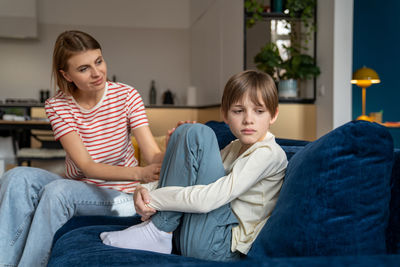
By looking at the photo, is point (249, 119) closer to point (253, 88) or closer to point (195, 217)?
point (253, 88)

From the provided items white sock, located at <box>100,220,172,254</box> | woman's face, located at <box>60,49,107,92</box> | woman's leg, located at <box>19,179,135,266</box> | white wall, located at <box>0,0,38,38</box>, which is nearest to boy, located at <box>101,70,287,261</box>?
white sock, located at <box>100,220,172,254</box>

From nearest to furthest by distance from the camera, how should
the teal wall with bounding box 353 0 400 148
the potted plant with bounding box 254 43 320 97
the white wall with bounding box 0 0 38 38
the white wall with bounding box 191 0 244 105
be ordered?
the potted plant with bounding box 254 43 320 97, the white wall with bounding box 191 0 244 105, the teal wall with bounding box 353 0 400 148, the white wall with bounding box 0 0 38 38

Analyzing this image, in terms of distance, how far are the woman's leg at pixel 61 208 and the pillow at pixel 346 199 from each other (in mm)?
901

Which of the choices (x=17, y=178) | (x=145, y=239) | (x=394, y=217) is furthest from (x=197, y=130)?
(x=17, y=178)

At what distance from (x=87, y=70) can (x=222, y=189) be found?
87cm

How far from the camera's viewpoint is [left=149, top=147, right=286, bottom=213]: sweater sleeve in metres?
1.15

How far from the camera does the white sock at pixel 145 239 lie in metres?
1.24

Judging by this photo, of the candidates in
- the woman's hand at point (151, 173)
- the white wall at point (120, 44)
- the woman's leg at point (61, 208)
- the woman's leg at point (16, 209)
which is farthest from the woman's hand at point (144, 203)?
the white wall at point (120, 44)

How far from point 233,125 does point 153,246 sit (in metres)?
0.47

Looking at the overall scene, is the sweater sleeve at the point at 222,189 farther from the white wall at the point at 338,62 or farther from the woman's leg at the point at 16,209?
the white wall at the point at 338,62

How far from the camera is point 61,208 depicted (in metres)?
1.57

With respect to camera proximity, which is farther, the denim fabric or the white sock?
the denim fabric

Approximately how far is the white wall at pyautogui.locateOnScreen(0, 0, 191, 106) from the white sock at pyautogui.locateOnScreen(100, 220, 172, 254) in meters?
5.66

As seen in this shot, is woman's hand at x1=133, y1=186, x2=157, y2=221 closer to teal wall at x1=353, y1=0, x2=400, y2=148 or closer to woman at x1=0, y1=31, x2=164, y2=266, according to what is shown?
woman at x1=0, y1=31, x2=164, y2=266
